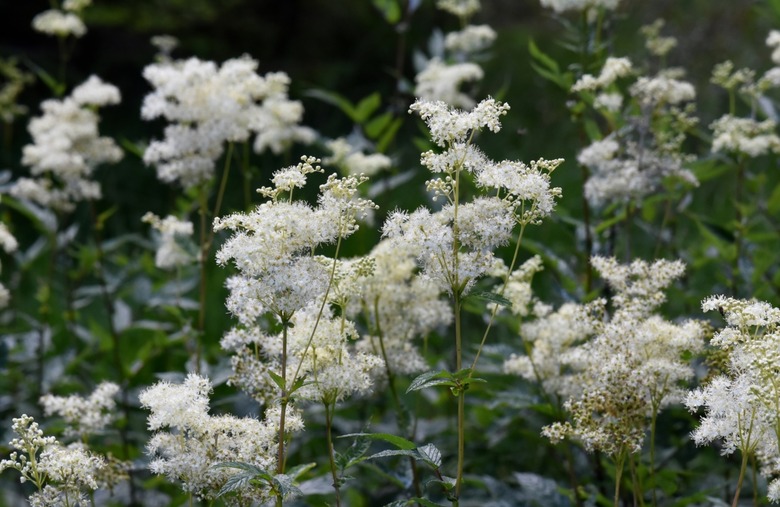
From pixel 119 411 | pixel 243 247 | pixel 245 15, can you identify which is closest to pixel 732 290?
pixel 243 247

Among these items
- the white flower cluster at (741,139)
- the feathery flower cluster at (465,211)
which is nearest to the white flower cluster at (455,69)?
the white flower cluster at (741,139)

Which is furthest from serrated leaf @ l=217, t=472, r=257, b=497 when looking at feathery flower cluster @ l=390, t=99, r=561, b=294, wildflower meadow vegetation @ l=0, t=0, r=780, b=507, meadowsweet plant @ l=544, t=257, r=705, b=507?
meadowsweet plant @ l=544, t=257, r=705, b=507

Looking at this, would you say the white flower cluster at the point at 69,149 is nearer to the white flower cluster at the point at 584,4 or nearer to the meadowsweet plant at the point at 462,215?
the white flower cluster at the point at 584,4

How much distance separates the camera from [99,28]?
407 inches

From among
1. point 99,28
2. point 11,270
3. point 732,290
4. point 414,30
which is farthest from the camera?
point 414,30

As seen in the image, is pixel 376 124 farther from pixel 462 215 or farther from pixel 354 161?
Result: pixel 462 215

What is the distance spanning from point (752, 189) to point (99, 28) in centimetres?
815

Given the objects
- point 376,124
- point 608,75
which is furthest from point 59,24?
point 608,75

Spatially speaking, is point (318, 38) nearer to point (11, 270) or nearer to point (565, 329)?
point (11, 270)

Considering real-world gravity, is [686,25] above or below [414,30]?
below

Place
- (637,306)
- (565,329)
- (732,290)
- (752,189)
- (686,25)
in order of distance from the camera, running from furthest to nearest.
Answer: (686,25) → (752,189) → (732,290) → (565,329) → (637,306)

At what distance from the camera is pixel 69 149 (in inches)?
161

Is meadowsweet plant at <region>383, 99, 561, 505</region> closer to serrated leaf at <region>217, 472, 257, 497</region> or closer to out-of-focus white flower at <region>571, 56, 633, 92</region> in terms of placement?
serrated leaf at <region>217, 472, 257, 497</region>

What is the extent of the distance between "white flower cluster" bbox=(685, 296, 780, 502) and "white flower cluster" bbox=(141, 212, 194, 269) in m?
1.98
